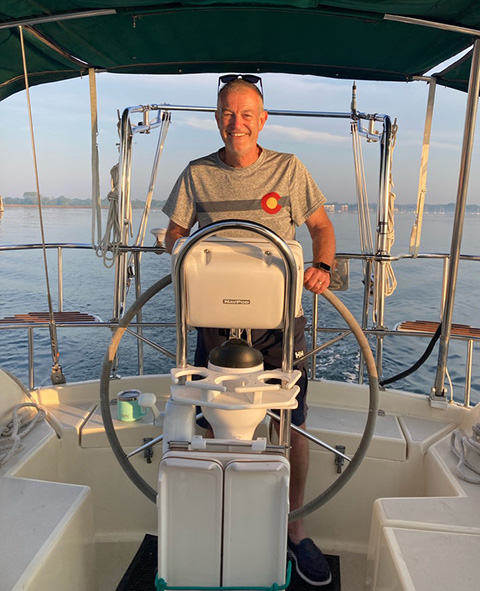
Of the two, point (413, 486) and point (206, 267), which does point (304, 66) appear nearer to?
point (206, 267)

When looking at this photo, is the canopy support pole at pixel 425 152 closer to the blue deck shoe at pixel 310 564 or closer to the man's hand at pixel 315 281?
the man's hand at pixel 315 281

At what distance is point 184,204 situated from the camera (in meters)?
1.53

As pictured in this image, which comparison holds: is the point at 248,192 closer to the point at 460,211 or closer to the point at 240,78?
the point at 240,78

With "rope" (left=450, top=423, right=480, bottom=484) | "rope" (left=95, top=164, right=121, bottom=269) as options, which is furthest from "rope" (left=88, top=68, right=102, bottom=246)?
"rope" (left=450, top=423, right=480, bottom=484)

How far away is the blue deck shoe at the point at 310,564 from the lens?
149 centimetres

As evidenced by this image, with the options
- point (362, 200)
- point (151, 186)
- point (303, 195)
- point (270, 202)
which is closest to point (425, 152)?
point (362, 200)

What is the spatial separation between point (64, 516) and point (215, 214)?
0.95 meters

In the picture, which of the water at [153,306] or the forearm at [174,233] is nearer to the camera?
the forearm at [174,233]

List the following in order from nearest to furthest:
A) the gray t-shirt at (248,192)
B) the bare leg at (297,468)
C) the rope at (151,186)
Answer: the gray t-shirt at (248,192), the bare leg at (297,468), the rope at (151,186)

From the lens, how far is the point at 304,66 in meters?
2.17

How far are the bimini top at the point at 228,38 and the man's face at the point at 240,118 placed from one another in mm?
266

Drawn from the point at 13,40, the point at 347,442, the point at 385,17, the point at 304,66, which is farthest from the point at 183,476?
the point at 304,66

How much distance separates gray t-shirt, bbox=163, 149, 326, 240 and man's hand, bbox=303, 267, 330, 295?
261 millimetres

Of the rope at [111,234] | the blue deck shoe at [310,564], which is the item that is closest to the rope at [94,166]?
the rope at [111,234]
